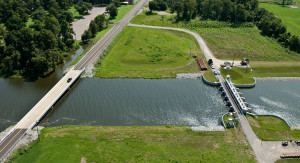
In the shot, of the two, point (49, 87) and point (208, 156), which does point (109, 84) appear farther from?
point (208, 156)

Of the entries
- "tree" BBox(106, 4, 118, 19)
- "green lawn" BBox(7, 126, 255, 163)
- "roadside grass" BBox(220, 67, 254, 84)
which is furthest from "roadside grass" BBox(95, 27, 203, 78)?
"green lawn" BBox(7, 126, 255, 163)

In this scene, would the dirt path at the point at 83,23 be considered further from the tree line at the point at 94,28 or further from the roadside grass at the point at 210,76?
the roadside grass at the point at 210,76

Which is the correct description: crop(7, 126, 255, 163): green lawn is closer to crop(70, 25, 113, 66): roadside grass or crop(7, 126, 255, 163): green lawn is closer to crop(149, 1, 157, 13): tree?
crop(70, 25, 113, 66): roadside grass

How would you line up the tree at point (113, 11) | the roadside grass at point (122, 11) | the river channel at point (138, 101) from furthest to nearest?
the tree at point (113, 11)
the roadside grass at point (122, 11)
the river channel at point (138, 101)

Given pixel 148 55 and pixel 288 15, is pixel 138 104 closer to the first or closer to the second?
pixel 148 55

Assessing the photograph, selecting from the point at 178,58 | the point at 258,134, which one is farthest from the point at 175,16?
the point at 258,134

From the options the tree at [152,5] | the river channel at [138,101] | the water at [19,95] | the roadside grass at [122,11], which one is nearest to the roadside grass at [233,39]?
the roadside grass at [122,11]

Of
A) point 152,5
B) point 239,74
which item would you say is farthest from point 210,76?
point 152,5
